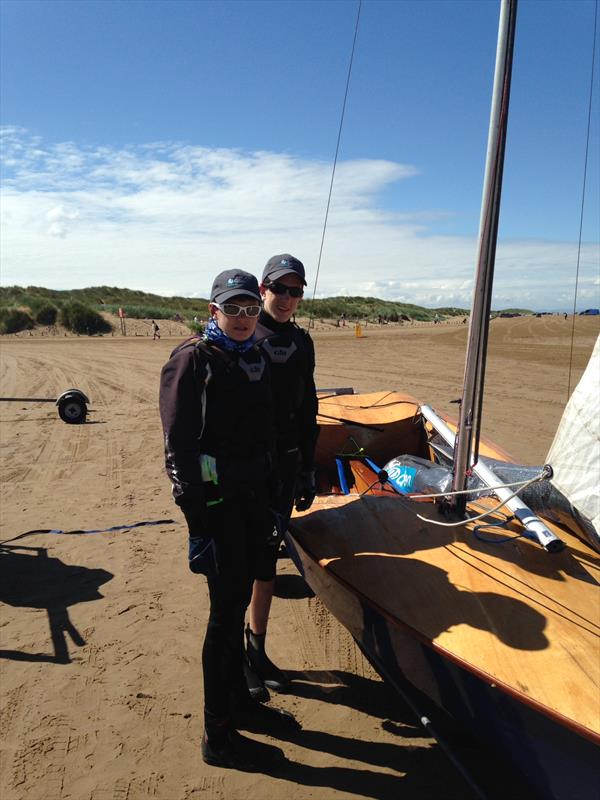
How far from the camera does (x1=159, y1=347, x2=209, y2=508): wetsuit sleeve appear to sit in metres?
2.26

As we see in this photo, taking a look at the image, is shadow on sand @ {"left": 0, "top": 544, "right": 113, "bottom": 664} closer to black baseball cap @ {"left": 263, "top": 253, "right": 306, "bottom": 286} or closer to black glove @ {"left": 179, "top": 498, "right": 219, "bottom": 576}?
black glove @ {"left": 179, "top": 498, "right": 219, "bottom": 576}

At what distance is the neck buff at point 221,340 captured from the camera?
245cm

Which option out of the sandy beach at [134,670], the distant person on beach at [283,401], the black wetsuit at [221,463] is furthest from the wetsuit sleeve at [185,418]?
the sandy beach at [134,670]

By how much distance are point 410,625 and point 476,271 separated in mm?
1746

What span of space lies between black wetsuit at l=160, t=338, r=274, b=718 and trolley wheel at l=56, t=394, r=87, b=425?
7.86 meters

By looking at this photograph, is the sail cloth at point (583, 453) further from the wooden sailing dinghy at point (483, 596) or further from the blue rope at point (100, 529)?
the blue rope at point (100, 529)

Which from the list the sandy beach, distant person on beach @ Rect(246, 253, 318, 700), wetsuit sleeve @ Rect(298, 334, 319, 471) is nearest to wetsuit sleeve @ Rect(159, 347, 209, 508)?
distant person on beach @ Rect(246, 253, 318, 700)

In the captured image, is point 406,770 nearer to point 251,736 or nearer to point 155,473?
point 251,736

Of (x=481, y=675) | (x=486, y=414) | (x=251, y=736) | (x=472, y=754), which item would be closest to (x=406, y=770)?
(x=472, y=754)

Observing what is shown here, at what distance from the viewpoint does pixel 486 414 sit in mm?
10828

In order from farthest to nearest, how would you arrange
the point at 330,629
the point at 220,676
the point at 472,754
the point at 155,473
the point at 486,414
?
the point at 486,414
the point at 155,473
the point at 330,629
the point at 472,754
the point at 220,676

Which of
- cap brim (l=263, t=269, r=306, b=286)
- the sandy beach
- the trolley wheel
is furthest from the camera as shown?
the trolley wheel

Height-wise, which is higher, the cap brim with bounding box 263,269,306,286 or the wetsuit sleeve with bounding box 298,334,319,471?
the cap brim with bounding box 263,269,306,286

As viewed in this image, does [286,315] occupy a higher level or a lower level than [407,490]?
higher
